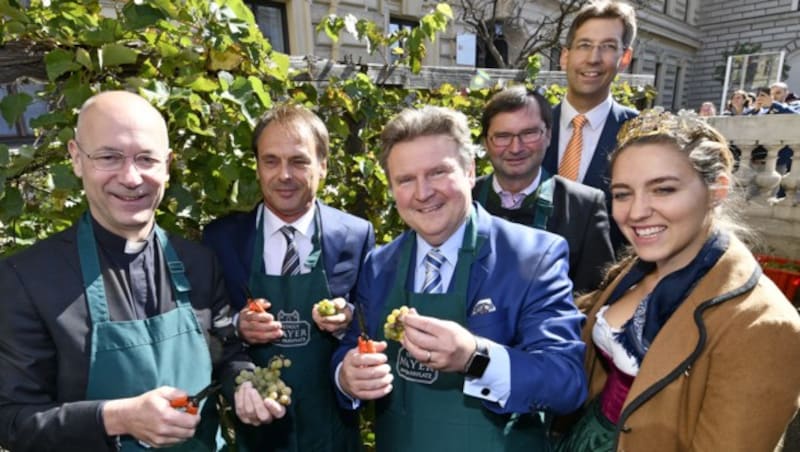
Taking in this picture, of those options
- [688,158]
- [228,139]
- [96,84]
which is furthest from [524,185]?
[96,84]

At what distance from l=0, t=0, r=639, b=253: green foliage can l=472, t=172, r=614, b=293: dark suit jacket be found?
4.42 feet

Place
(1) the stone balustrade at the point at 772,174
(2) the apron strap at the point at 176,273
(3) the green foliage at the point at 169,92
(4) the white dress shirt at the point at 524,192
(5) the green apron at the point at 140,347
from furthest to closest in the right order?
(1) the stone balustrade at the point at 772,174, (4) the white dress shirt at the point at 524,192, (3) the green foliage at the point at 169,92, (2) the apron strap at the point at 176,273, (5) the green apron at the point at 140,347

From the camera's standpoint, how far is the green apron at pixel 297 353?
2.06 m

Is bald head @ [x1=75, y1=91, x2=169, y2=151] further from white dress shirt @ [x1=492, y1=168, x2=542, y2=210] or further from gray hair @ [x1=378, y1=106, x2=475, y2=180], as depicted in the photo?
white dress shirt @ [x1=492, y1=168, x2=542, y2=210]

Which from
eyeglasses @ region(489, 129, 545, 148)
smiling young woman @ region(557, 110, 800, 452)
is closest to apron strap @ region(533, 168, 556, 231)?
eyeglasses @ region(489, 129, 545, 148)

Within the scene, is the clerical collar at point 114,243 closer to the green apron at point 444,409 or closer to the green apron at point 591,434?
the green apron at point 444,409

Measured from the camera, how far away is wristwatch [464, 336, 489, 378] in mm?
1351


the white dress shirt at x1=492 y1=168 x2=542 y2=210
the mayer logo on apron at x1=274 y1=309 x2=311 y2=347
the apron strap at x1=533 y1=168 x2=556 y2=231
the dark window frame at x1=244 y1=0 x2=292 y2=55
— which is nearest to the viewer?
the mayer logo on apron at x1=274 y1=309 x2=311 y2=347

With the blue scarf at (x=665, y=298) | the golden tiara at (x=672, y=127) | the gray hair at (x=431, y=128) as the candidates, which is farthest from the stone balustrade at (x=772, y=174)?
the gray hair at (x=431, y=128)

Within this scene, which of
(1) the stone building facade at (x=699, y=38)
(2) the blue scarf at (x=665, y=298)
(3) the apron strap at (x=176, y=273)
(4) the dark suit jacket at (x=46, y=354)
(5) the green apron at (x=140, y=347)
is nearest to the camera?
(4) the dark suit jacket at (x=46, y=354)

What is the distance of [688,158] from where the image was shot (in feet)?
5.12

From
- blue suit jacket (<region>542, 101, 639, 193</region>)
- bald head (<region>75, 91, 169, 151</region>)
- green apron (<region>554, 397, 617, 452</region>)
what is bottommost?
green apron (<region>554, 397, 617, 452</region>)

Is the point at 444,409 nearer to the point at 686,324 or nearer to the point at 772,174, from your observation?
A: the point at 686,324

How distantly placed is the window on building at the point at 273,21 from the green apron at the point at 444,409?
1008 centimetres
